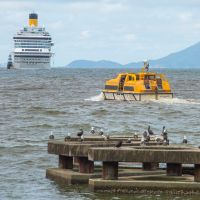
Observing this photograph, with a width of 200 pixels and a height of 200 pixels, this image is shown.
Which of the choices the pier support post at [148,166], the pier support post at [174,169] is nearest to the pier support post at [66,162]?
the pier support post at [148,166]

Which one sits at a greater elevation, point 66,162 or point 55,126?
point 66,162

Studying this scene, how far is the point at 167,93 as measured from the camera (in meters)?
70.0

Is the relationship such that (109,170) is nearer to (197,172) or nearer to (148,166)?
(197,172)

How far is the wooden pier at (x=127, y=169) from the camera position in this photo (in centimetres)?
2359

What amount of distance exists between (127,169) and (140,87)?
41808mm

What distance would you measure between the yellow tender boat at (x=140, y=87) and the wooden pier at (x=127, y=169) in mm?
41595

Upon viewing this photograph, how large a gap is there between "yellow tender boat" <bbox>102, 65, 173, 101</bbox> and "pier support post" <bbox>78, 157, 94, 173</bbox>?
42.4 meters

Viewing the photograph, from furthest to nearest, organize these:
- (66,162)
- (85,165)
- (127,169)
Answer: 1. (127,169)
2. (66,162)
3. (85,165)

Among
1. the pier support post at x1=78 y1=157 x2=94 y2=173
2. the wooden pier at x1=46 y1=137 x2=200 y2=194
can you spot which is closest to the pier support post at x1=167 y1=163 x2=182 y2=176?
the wooden pier at x1=46 y1=137 x2=200 y2=194

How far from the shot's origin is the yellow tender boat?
6844 cm

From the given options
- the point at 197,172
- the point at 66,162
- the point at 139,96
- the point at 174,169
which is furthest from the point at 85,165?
the point at 139,96

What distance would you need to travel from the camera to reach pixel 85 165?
2553 cm

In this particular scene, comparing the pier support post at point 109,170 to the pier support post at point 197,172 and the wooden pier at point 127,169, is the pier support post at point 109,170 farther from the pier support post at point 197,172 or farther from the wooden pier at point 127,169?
the pier support post at point 197,172

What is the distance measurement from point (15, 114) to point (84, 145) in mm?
33919
